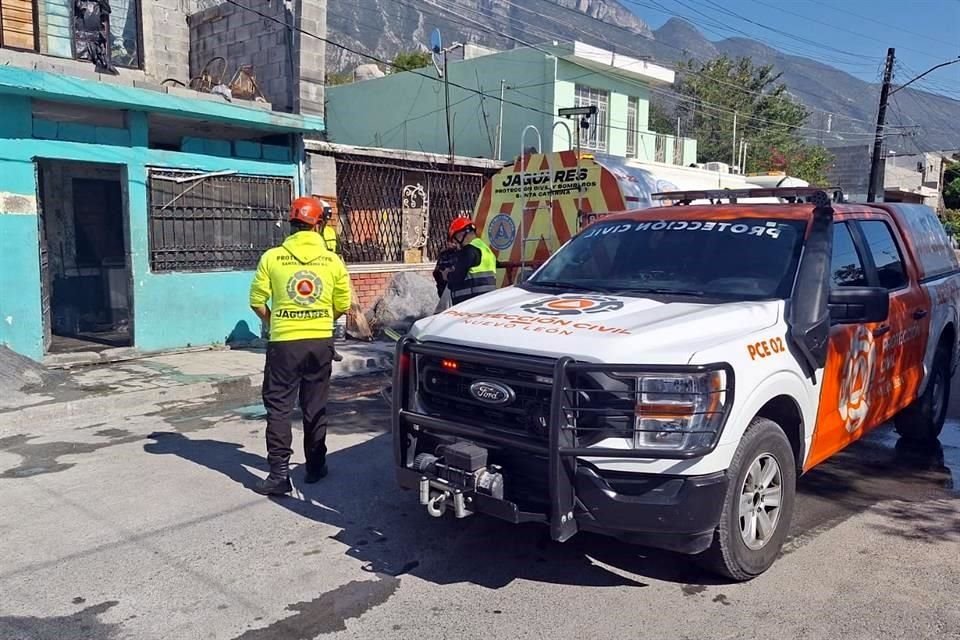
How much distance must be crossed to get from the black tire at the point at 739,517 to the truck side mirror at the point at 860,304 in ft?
2.45

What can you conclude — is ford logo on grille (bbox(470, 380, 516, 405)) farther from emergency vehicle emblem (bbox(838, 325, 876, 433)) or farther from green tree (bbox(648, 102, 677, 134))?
green tree (bbox(648, 102, 677, 134))

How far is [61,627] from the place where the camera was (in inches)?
139

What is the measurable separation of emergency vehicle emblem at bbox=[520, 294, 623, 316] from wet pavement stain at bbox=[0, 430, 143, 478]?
3.96m

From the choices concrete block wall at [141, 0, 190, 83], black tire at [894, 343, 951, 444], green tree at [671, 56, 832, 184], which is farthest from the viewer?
green tree at [671, 56, 832, 184]

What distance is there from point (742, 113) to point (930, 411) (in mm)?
42653

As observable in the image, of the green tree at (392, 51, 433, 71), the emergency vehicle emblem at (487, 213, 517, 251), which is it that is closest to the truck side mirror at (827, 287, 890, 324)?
the emergency vehicle emblem at (487, 213, 517, 251)

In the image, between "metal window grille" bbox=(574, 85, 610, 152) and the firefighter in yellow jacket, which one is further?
"metal window grille" bbox=(574, 85, 610, 152)

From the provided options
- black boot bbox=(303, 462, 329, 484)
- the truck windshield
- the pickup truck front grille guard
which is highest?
the truck windshield

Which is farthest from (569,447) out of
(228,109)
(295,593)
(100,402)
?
(228,109)

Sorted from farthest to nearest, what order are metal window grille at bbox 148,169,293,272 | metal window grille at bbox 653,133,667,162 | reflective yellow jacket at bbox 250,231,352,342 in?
metal window grille at bbox 653,133,667,162 → metal window grille at bbox 148,169,293,272 → reflective yellow jacket at bbox 250,231,352,342

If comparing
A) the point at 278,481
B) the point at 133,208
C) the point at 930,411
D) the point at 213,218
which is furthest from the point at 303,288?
the point at 213,218

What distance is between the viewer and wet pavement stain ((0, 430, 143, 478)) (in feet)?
19.6

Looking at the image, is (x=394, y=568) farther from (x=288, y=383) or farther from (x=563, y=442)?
(x=288, y=383)

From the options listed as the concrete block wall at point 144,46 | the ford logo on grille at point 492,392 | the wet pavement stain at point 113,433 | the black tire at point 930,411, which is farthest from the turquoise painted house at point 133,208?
the black tire at point 930,411
